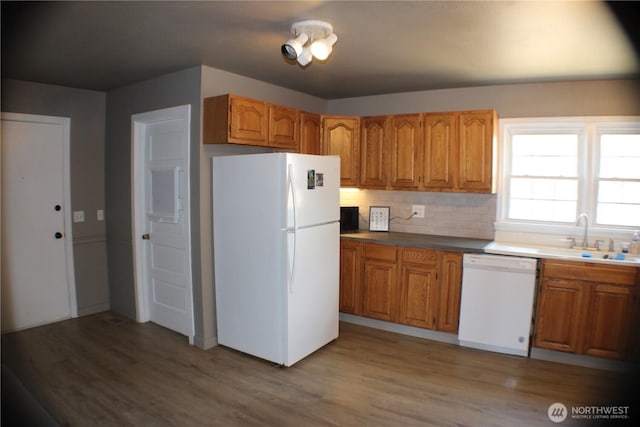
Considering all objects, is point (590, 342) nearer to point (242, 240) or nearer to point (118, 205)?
point (242, 240)

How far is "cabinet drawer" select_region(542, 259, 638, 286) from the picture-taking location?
3.16 metres

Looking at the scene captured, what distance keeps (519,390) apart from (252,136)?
2878 mm

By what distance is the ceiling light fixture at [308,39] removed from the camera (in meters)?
2.45

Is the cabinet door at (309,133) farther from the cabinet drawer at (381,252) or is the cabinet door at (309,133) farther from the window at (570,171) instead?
the window at (570,171)

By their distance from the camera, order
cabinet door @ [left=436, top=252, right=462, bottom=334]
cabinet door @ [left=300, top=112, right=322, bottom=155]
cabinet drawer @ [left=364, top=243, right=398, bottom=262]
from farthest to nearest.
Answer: cabinet door @ [left=300, top=112, right=322, bottom=155], cabinet drawer @ [left=364, top=243, right=398, bottom=262], cabinet door @ [left=436, top=252, right=462, bottom=334]

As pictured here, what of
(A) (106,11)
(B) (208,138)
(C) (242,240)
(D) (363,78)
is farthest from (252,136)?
(A) (106,11)

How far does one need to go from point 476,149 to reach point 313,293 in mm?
2053

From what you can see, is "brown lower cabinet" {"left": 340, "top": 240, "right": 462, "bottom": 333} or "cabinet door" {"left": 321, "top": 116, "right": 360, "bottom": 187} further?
"cabinet door" {"left": 321, "top": 116, "right": 360, "bottom": 187}

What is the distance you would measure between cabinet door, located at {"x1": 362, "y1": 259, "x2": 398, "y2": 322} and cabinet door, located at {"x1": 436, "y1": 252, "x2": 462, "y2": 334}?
0.45 metres

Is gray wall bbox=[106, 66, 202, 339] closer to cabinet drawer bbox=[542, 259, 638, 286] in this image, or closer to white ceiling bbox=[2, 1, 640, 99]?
white ceiling bbox=[2, 1, 640, 99]

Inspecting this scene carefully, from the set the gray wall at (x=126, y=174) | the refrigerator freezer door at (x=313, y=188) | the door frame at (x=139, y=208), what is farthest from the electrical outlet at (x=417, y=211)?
the door frame at (x=139, y=208)

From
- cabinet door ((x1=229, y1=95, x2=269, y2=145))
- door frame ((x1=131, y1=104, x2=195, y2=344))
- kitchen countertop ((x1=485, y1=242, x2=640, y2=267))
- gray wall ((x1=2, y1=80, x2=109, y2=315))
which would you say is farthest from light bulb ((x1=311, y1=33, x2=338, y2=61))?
gray wall ((x1=2, y1=80, x2=109, y2=315))

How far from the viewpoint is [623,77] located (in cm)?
351

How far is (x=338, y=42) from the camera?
2.79 m
